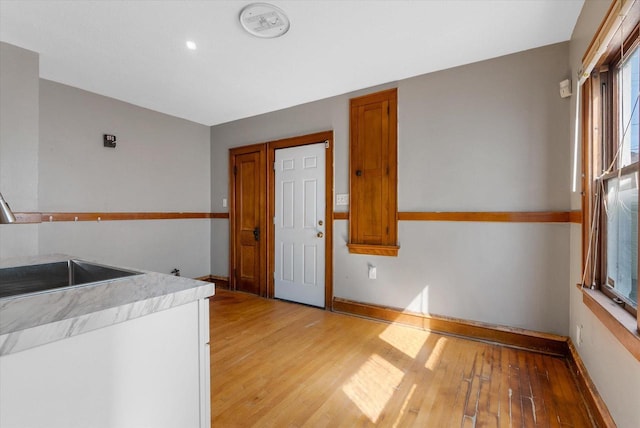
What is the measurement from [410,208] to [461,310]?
41.9 inches

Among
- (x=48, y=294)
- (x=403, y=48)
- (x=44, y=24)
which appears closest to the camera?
(x=48, y=294)

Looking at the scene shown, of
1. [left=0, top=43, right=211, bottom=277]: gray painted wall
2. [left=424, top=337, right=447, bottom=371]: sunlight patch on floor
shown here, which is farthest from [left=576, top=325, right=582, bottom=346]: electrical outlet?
[left=0, top=43, right=211, bottom=277]: gray painted wall

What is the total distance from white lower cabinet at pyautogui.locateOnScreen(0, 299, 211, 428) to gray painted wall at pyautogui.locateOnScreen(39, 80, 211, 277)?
10.4ft

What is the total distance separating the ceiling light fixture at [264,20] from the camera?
2019mm

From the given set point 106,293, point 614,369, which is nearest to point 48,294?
point 106,293

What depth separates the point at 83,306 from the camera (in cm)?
80

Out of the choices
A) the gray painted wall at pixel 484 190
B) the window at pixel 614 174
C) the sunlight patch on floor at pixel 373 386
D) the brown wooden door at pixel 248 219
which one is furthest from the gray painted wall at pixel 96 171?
the window at pixel 614 174

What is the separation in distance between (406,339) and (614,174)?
1.92 m

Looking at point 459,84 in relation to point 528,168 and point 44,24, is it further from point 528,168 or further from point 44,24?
point 44,24

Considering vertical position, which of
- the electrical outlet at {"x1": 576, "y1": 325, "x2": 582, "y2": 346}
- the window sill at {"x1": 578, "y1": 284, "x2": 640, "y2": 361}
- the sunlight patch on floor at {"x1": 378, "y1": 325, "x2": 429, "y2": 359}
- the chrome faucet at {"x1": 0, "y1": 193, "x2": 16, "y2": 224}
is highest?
the chrome faucet at {"x1": 0, "y1": 193, "x2": 16, "y2": 224}

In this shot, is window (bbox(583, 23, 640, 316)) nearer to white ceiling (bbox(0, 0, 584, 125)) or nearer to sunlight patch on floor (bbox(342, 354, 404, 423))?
white ceiling (bbox(0, 0, 584, 125))

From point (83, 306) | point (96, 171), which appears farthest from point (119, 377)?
point (96, 171)

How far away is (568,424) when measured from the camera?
162cm

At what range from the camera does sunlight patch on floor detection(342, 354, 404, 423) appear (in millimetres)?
1776
